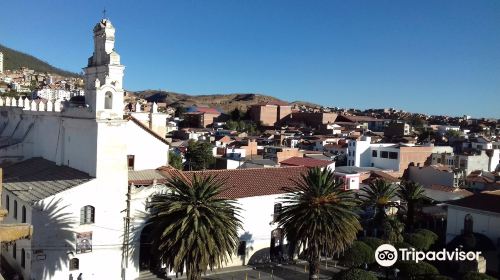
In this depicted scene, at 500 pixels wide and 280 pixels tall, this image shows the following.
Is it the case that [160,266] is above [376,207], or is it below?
below

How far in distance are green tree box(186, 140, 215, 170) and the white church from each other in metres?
31.2

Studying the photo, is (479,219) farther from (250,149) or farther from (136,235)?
(250,149)

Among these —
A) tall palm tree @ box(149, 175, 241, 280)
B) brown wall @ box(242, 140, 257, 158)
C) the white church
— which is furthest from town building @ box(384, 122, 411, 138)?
tall palm tree @ box(149, 175, 241, 280)

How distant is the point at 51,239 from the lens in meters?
25.1

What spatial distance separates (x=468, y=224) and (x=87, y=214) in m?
27.9

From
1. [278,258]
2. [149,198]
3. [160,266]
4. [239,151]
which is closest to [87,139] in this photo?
[149,198]

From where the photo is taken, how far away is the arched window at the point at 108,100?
26.4 m

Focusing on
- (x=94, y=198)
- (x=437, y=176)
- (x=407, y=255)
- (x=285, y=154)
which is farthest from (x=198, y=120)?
(x=407, y=255)

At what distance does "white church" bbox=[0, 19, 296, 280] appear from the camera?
82.8ft

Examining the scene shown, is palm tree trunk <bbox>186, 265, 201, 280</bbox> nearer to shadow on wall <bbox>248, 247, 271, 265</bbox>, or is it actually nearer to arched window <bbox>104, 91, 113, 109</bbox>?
shadow on wall <bbox>248, 247, 271, 265</bbox>

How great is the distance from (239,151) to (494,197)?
41.6m

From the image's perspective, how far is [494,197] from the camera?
120 ft

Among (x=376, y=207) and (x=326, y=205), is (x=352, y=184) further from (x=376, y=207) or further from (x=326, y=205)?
(x=326, y=205)

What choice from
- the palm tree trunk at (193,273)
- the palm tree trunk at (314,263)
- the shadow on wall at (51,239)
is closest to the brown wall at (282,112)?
the palm tree trunk at (314,263)
